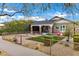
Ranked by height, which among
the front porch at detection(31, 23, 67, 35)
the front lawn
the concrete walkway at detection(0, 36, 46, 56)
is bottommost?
the concrete walkway at detection(0, 36, 46, 56)

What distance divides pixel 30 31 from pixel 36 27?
0.08 m

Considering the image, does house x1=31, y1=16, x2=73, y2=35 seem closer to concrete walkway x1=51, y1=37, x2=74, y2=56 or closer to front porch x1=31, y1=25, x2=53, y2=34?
front porch x1=31, y1=25, x2=53, y2=34

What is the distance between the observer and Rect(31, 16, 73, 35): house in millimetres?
2254

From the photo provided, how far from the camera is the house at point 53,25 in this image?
2254 millimetres

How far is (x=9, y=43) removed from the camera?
2295mm

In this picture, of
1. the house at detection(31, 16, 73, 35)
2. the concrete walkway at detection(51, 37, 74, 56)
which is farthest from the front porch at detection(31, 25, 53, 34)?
the concrete walkway at detection(51, 37, 74, 56)

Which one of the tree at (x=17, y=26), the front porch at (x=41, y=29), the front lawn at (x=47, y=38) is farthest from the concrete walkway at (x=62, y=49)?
the tree at (x=17, y=26)

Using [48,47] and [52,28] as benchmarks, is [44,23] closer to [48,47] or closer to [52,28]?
[52,28]

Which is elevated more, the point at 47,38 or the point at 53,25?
the point at 53,25

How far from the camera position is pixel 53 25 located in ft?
7.48

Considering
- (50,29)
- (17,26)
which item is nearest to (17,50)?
(17,26)

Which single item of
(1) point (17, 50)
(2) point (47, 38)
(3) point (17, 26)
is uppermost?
(3) point (17, 26)

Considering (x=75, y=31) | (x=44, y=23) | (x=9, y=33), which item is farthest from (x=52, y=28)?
(x=9, y=33)

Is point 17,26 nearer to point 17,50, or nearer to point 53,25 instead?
point 17,50
